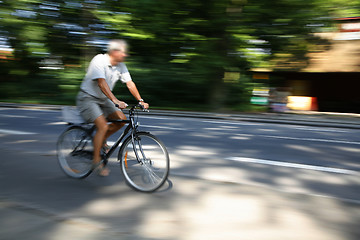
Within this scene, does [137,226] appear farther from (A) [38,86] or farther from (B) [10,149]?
(A) [38,86]

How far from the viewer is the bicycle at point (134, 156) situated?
12.7 ft

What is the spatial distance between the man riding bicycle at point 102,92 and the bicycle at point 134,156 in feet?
0.47

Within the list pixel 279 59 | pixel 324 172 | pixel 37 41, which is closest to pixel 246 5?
A: pixel 279 59

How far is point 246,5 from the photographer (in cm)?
1448

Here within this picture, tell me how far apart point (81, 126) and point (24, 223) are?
5.29 feet

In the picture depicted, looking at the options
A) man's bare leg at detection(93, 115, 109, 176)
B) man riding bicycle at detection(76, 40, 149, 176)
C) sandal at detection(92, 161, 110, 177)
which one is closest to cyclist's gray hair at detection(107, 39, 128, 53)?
man riding bicycle at detection(76, 40, 149, 176)

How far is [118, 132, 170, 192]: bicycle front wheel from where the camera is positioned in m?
3.86

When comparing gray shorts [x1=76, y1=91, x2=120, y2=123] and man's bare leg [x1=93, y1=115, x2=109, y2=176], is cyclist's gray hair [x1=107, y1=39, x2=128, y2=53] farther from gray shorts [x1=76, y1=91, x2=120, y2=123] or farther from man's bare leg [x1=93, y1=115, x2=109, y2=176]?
man's bare leg [x1=93, y1=115, x2=109, y2=176]

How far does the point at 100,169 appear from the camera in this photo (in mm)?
4305

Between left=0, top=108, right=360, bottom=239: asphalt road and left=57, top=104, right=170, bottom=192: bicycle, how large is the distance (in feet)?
0.49

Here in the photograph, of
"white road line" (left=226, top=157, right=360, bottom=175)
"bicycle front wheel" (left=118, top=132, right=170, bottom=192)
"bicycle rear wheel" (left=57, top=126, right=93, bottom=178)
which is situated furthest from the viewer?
"white road line" (left=226, top=157, right=360, bottom=175)

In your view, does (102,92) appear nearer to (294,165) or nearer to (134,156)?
(134,156)

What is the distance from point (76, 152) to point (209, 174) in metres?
1.82

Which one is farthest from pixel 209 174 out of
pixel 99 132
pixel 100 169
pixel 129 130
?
pixel 99 132
